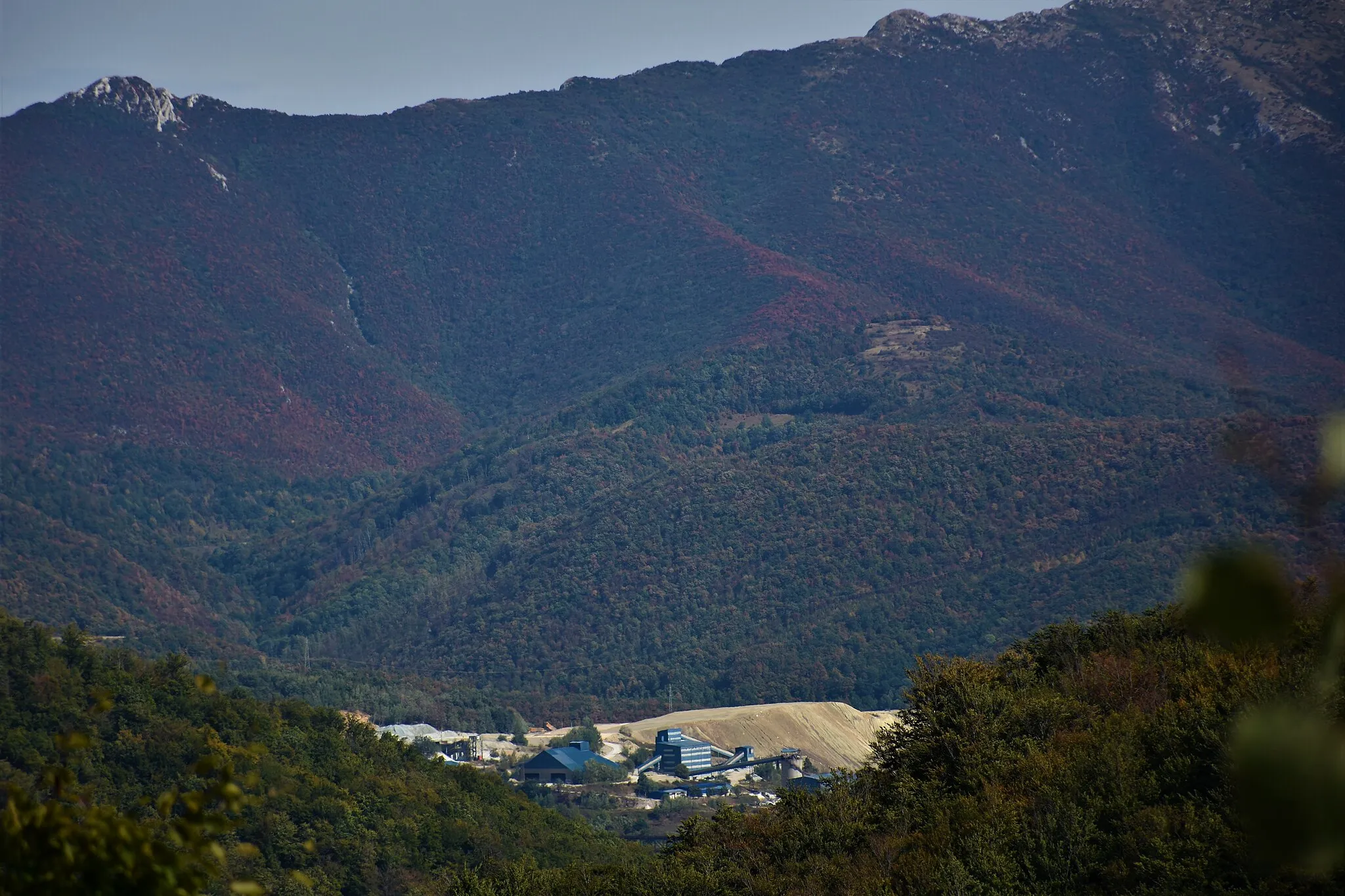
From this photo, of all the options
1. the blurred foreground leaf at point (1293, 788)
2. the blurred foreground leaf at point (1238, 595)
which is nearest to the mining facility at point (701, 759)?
the blurred foreground leaf at point (1293, 788)

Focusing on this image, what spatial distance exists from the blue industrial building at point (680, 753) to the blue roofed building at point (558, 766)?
2899 mm

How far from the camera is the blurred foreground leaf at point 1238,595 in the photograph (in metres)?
3.98

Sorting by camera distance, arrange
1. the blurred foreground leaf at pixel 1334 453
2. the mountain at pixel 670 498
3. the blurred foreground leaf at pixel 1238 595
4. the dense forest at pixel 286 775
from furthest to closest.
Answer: the mountain at pixel 670 498, the dense forest at pixel 286 775, the blurred foreground leaf at pixel 1238 595, the blurred foreground leaf at pixel 1334 453

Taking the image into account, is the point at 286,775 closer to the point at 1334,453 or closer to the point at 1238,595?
the point at 1238,595

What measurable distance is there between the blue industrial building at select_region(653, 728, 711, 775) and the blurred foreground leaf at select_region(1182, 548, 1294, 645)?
83449mm

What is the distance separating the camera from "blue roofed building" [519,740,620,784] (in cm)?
8344

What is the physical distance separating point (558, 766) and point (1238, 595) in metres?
82.0

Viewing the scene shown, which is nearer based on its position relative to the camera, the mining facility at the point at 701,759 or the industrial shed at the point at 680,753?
the mining facility at the point at 701,759

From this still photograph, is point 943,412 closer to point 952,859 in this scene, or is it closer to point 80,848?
point 952,859

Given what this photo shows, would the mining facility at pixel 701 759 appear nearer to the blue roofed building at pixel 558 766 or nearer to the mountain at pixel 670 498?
the blue roofed building at pixel 558 766

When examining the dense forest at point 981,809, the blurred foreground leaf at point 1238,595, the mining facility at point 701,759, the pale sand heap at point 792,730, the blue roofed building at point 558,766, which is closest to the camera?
the blurred foreground leaf at point 1238,595

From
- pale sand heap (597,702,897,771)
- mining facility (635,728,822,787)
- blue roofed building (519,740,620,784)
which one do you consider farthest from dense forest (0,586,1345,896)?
pale sand heap (597,702,897,771)

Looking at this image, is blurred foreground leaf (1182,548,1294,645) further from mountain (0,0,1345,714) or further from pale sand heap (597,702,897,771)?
pale sand heap (597,702,897,771)

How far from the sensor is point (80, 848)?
707 centimetres
